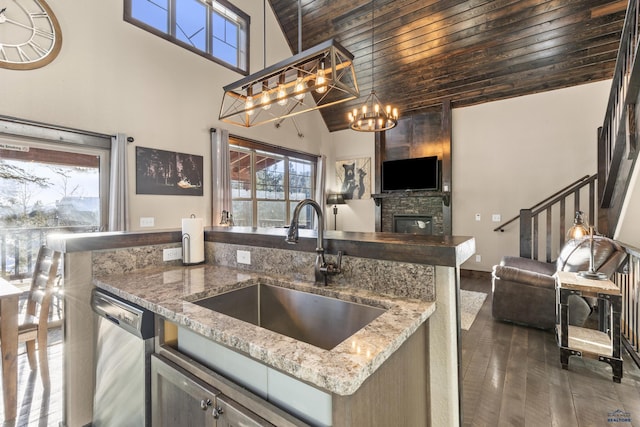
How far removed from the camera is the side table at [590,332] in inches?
82.9

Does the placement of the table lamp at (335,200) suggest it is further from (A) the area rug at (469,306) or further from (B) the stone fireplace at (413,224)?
(A) the area rug at (469,306)

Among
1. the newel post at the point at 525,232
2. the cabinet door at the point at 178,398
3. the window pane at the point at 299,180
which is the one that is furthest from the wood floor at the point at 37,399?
the newel post at the point at 525,232

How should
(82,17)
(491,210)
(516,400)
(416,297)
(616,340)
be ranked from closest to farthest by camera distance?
(416,297)
(516,400)
(616,340)
(82,17)
(491,210)

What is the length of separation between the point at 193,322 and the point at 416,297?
0.83 m

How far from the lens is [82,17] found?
3.19m

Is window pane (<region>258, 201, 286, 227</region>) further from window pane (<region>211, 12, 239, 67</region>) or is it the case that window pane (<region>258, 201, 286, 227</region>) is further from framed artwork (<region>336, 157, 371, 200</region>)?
window pane (<region>211, 12, 239, 67</region>)

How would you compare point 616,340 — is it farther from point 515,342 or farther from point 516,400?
point 516,400

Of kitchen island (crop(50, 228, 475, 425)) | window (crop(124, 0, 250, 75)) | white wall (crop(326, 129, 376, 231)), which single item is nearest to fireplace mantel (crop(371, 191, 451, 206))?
white wall (crop(326, 129, 376, 231))

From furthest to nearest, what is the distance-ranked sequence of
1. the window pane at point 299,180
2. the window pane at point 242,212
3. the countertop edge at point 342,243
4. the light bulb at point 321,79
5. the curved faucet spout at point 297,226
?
the window pane at point 299,180 → the window pane at point 242,212 → the light bulb at point 321,79 → the curved faucet spout at point 297,226 → the countertop edge at point 342,243

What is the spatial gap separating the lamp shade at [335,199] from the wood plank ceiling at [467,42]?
234 cm

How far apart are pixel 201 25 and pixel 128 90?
1698mm

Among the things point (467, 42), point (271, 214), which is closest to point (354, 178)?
point (271, 214)

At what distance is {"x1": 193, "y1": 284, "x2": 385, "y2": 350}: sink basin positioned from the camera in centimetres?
122

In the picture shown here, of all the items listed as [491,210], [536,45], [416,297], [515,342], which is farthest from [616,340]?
[536,45]
